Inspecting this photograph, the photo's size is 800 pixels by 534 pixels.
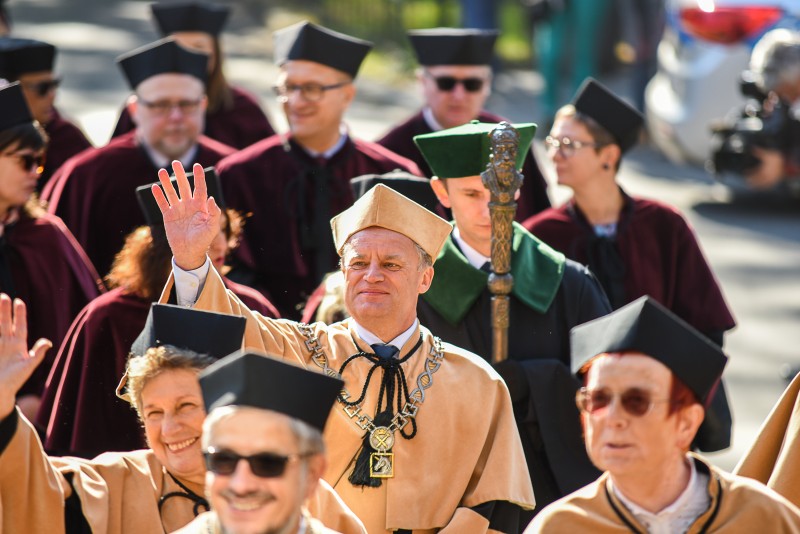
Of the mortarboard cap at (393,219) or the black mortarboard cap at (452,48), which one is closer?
the mortarboard cap at (393,219)

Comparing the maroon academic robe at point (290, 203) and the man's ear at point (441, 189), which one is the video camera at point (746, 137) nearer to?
the maroon academic robe at point (290, 203)

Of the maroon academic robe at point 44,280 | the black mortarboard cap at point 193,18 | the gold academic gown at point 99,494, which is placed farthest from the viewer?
the black mortarboard cap at point 193,18

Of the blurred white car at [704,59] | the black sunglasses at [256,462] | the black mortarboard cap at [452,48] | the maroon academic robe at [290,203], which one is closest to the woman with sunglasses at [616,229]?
the maroon academic robe at [290,203]

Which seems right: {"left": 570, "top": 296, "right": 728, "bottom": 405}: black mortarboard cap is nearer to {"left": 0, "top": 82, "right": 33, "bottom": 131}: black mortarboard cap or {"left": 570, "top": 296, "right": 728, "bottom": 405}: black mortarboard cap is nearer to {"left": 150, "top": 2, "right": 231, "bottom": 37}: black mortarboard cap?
{"left": 0, "top": 82, "right": 33, "bottom": 131}: black mortarboard cap

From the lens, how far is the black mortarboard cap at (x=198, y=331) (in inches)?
208

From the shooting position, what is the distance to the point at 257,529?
4273 millimetres

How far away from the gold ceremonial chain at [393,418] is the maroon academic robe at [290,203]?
2673 millimetres

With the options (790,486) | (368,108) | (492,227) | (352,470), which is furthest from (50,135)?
(368,108)

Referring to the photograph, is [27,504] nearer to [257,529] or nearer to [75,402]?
[257,529]

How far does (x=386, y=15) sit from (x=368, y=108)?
5.28 meters

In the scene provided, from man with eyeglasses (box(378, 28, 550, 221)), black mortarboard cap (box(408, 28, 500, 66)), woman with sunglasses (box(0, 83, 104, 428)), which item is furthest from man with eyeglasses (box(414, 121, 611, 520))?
black mortarboard cap (box(408, 28, 500, 66))

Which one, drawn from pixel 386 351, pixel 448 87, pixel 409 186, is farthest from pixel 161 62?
pixel 386 351

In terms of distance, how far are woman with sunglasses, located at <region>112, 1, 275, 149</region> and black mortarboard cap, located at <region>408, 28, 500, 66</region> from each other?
1243 mm

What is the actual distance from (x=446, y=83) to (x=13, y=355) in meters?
5.28
